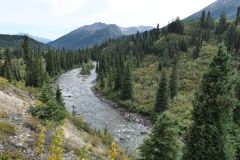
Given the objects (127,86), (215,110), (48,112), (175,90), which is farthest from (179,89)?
(215,110)

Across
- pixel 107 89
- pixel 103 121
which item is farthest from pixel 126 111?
pixel 107 89

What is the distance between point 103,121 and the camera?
58.7 meters

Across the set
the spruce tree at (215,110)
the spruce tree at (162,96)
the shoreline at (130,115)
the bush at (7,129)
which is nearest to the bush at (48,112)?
the bush at (7,129)

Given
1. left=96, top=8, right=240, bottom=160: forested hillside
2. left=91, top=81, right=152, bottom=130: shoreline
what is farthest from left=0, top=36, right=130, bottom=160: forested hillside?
left=91, top=81, right=152, bottom=130: shoreline

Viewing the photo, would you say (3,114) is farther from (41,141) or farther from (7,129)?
(41,141)

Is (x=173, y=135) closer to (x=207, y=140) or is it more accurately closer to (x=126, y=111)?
(x=207, y=140)

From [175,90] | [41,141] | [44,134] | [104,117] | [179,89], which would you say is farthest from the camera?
[179,89]

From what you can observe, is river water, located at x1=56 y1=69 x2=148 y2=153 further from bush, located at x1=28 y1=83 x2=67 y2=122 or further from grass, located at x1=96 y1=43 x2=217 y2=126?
bush, located at x1=28 y1=83 x2=67 y2=122

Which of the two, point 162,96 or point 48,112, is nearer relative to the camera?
point 48,112

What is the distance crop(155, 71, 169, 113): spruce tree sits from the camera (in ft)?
220

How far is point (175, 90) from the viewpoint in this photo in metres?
78.1

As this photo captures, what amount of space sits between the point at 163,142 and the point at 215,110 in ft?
14.1

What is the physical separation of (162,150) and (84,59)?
6673 inches

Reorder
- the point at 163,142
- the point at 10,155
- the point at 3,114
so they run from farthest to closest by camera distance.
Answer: the point at 3,114
the point at 163,142
the point at 10,155
